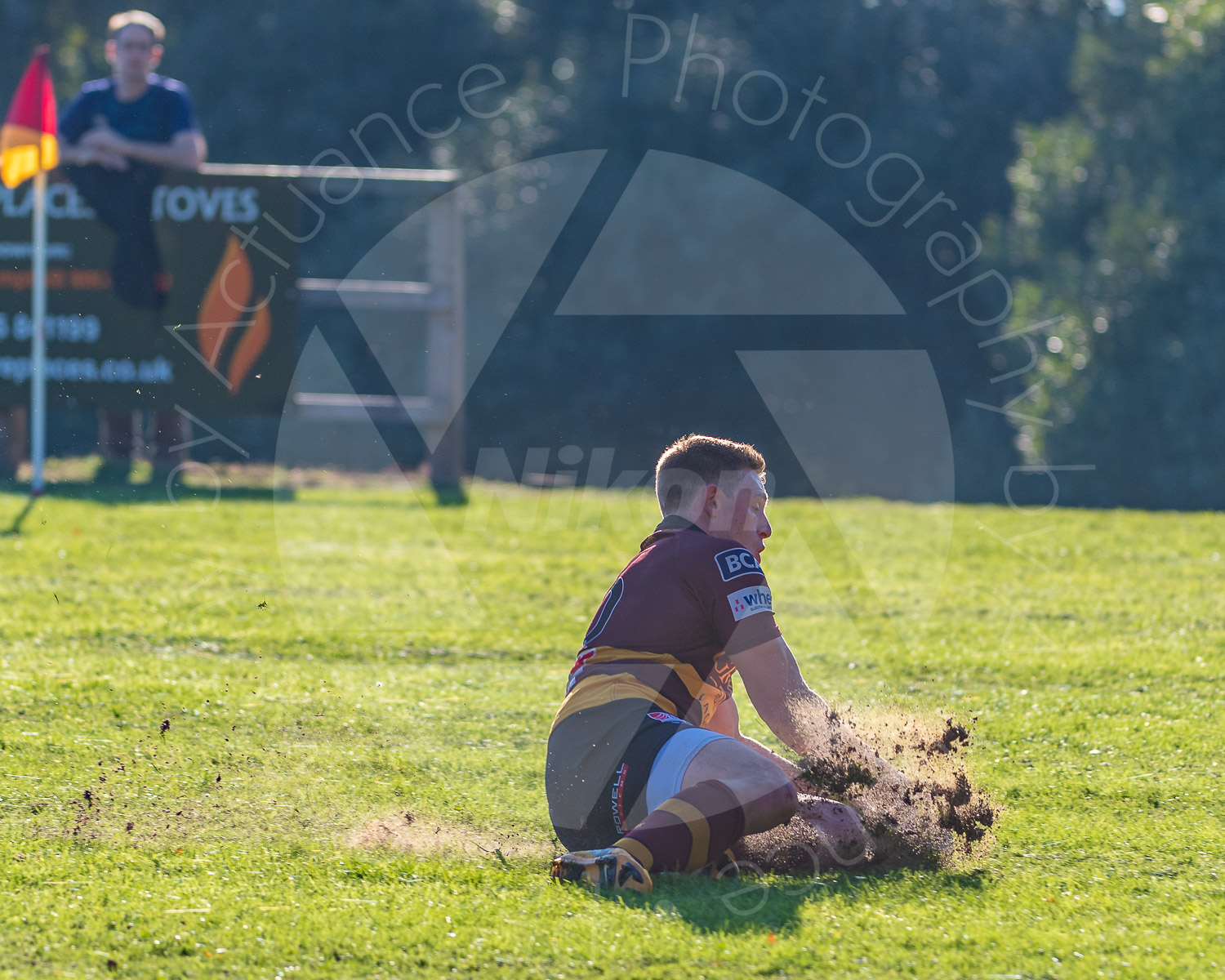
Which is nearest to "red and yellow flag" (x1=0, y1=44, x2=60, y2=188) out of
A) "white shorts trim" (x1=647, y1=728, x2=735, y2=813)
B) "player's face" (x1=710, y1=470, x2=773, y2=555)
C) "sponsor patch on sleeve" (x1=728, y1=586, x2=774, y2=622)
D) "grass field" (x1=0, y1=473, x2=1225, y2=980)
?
"grass field" (x1=0, y1=473, x2=1225, y2=980)

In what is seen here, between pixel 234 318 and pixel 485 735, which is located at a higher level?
pixel 234 318

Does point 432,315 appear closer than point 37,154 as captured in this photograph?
No

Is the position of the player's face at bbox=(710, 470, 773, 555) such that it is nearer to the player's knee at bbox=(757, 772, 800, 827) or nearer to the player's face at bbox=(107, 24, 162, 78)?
the player's knee at bbox=(757, 772, 800, 827)

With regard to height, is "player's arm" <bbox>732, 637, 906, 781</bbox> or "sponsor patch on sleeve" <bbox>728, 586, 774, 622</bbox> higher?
"sponsor patch on sleeve" <bbox>728, 586, 774, 622</bbox>

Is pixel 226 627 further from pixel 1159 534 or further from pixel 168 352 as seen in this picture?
pixel 1159 534

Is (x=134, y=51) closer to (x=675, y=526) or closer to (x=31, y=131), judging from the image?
(x=31, y=131)

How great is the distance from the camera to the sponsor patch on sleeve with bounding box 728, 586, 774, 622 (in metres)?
4.32

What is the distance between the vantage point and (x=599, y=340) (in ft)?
91.0

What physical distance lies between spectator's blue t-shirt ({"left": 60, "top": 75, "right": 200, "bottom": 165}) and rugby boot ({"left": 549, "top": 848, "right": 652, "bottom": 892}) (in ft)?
30.0

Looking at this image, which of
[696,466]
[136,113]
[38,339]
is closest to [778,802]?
[696,466]

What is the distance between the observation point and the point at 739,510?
457cm

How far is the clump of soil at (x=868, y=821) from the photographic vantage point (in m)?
4.31

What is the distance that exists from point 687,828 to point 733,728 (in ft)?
2.49

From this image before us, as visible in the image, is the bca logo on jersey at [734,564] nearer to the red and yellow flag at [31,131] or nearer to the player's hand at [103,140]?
the red and yellow flag at [31,131]
